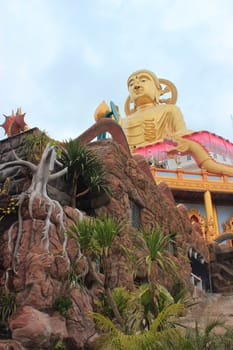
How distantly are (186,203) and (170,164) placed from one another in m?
5.62

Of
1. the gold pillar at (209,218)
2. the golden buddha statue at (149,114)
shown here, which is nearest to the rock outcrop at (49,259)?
the gold pillar at (209,218)

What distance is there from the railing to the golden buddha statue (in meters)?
7.46

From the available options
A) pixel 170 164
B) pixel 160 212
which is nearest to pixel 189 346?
pixel 160 212

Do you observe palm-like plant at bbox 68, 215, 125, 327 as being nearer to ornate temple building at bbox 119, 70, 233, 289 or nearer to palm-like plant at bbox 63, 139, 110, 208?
palm-like plant at bbox 63, 139, 110, 208

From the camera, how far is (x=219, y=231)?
2573 centimetres

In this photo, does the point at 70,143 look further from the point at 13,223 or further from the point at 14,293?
the point at 14,293

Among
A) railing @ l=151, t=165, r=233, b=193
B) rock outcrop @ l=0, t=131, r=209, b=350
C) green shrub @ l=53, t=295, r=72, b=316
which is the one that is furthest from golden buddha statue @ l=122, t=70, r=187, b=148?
green shrub @ l=53, t=295, r=72, b=316

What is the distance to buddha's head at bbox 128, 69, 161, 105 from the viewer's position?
3572cm

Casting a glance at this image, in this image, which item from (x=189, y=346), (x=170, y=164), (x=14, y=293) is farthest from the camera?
(x=170, y=164)

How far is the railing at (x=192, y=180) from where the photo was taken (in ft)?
82.4

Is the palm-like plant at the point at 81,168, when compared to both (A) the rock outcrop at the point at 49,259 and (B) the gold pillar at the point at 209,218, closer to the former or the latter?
(A) the rock outcrop at the point at 49,259

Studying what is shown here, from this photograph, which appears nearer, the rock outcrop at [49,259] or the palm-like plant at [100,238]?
the palm-like plant at [100,238]

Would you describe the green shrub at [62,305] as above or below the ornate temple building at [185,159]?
below

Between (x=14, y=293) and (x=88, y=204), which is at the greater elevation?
(x=88, y=204)
